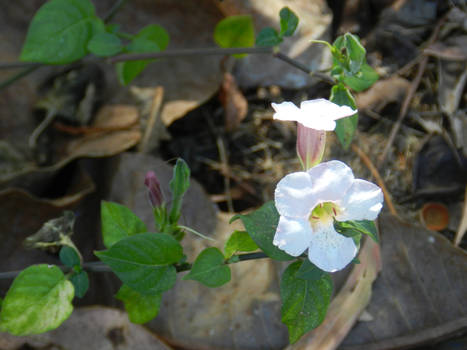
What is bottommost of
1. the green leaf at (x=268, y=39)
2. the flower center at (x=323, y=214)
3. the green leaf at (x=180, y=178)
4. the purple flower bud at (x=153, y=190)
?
the purple flower bud at (x=153, y=190)

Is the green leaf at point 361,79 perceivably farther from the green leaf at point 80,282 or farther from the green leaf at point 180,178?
the green leaf at point 80,282

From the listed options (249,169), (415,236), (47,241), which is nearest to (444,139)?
(415,236)

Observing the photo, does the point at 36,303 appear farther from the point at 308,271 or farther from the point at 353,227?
the point at 353,227

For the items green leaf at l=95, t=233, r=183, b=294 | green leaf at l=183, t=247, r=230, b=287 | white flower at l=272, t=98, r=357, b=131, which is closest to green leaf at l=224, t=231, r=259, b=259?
green leaf at l=183, t=247, r=230, b=287

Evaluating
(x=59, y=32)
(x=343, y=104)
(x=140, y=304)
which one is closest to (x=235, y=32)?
(x=59, y=32)

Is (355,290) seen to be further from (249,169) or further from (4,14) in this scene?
(4,14)

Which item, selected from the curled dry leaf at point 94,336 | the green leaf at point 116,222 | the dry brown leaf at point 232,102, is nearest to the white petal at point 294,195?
the green leaf at point 116,222
